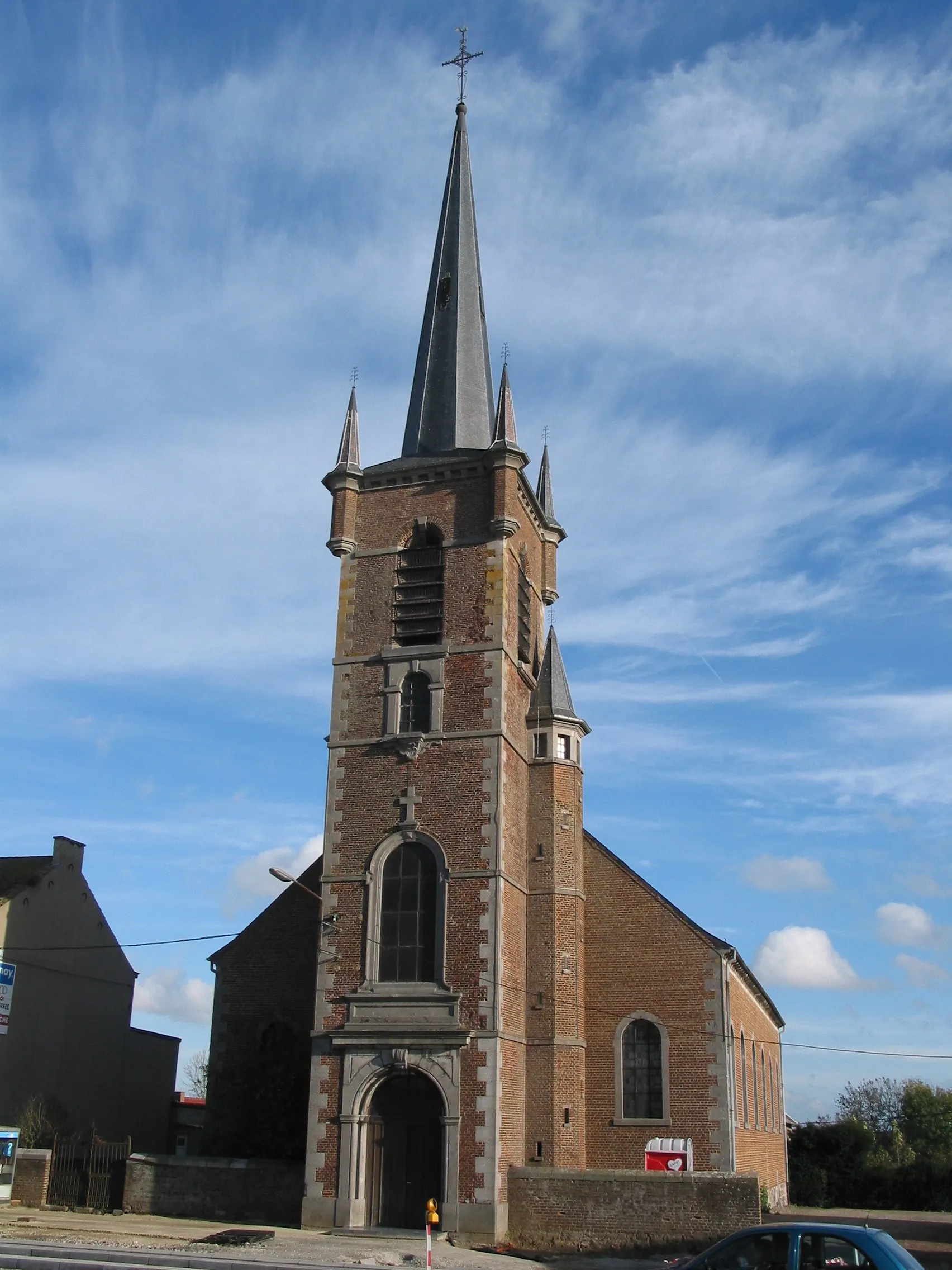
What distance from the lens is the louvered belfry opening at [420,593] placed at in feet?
98.2

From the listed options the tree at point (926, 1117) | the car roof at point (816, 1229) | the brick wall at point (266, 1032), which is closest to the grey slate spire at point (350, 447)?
the brick wall at point (266, 1032)

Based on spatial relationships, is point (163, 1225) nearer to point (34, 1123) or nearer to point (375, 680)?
point (34, 1123)

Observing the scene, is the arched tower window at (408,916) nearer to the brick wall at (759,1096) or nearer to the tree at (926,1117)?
the brick wall at (759,1096)

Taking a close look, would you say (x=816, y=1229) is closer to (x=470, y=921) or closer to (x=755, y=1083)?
(x=470, y=921)

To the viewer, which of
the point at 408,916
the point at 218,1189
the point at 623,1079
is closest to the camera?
the point at 218,1189

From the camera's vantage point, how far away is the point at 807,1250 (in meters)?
12.7

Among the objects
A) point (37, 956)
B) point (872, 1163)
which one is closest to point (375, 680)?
point (37, 956)

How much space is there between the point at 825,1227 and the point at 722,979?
16.1 meters

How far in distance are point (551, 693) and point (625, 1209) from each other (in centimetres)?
1210

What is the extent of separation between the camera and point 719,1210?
908 inches

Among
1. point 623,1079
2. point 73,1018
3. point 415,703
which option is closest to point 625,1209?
point 623,1079

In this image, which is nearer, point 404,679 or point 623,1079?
point 623,1079

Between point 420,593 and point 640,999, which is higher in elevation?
point 420,593

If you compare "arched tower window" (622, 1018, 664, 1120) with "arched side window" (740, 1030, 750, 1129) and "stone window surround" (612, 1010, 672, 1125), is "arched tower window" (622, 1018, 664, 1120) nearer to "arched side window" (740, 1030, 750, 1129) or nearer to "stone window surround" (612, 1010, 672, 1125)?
"stone window surround" (612, 1010, 672, 1125)
